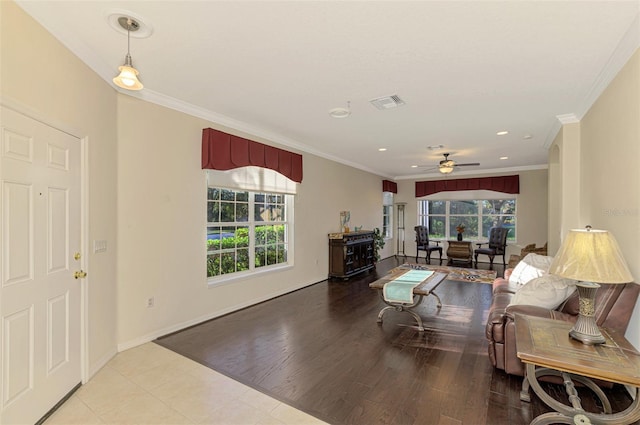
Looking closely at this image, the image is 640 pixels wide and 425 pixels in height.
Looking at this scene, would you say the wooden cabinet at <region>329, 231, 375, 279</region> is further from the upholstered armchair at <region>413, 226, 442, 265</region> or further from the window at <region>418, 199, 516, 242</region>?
the window at <region>418, 199, 516, 242</region>

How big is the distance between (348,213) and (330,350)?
4.35 m

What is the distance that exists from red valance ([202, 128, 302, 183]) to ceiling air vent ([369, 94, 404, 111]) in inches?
73.9

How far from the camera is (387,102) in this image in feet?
11.3

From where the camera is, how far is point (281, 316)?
405 centimetres

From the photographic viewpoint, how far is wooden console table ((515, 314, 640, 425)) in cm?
161

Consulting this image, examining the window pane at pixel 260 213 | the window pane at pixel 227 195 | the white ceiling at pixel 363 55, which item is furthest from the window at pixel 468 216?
the window pane at pixel 227 195

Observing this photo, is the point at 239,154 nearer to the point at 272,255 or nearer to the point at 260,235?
the point at 260,235

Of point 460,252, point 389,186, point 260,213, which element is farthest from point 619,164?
point 389,186

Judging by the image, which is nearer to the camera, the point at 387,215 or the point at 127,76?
the point at 127,76

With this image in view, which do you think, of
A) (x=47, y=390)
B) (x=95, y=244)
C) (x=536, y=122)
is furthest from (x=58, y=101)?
(x=536, y=122)

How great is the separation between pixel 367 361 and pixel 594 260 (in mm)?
1942

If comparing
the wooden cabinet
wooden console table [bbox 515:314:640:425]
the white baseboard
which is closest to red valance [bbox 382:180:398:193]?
the wooden cabinet

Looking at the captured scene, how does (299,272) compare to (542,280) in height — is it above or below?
below

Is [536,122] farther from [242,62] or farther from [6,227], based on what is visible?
[6,227]
